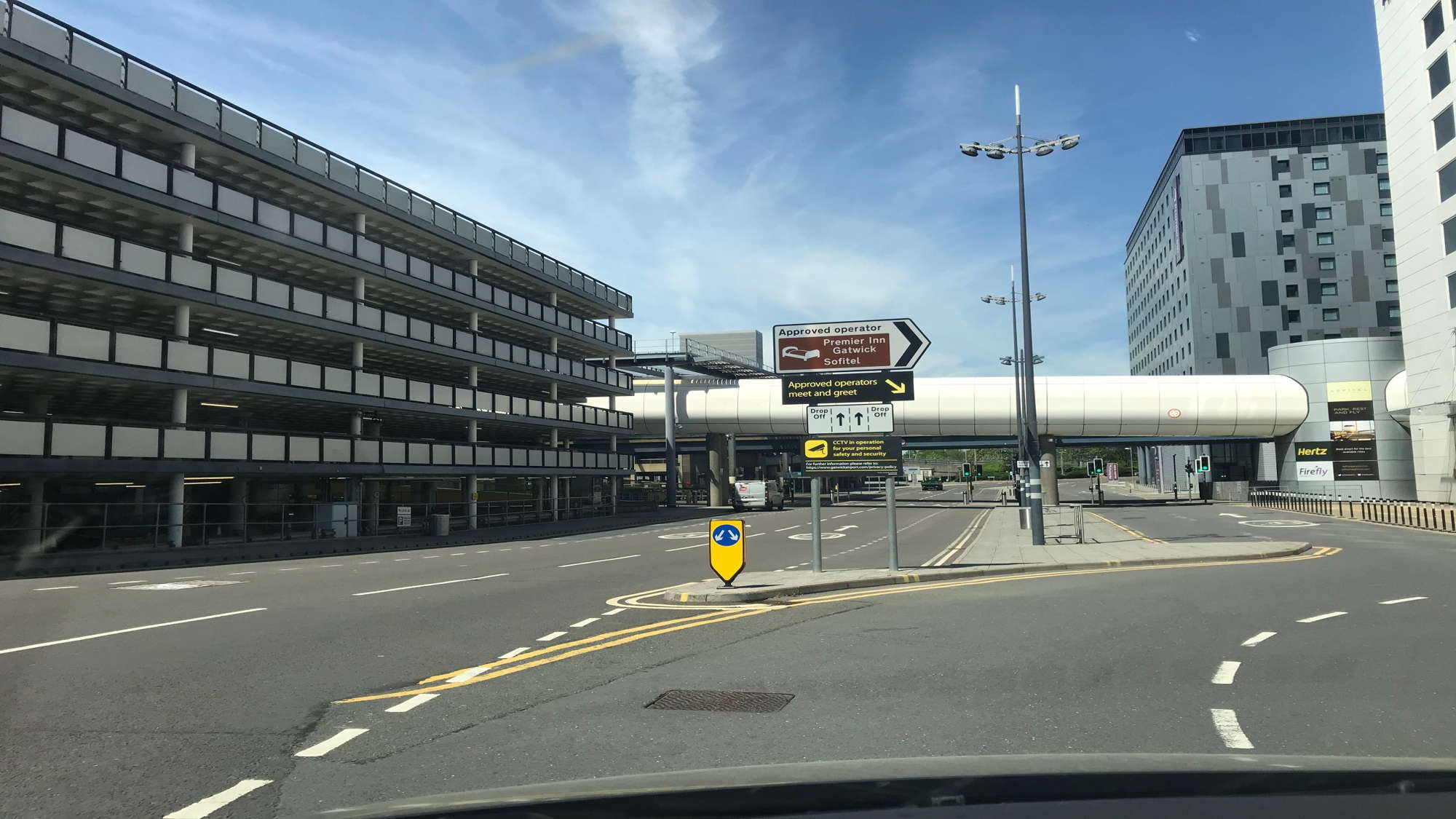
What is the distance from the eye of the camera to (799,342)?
17.0 m

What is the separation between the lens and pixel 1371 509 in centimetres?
3903

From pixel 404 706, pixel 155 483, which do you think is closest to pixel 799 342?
pixel 404 706

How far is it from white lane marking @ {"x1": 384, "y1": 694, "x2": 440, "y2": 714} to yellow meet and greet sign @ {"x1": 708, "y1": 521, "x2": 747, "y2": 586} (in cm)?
676

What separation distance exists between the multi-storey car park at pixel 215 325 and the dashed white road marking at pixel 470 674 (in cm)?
2172

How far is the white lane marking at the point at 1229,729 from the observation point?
5.39m

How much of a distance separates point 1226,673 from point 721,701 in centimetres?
424

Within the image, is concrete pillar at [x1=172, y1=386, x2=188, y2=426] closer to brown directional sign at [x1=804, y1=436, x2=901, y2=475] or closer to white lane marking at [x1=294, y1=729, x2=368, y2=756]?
brown directional sign at [x1=804, y1=436, x2=901, y2=475]

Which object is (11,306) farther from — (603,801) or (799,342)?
(603,801)

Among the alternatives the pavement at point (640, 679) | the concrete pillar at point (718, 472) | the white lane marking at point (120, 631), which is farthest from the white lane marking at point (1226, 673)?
the concrete pillar at point (718, 472)

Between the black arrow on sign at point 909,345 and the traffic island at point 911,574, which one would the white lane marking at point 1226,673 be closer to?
the traffic island at point 911,574

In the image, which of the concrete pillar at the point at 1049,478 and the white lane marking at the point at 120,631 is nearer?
the white lane marking at the point at 120,631

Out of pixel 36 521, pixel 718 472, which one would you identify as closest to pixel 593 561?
pixel 36 521

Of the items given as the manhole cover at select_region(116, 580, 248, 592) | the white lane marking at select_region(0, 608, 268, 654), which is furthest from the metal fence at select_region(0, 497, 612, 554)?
the white lane marking at select_region(0, 608, 268, 654)

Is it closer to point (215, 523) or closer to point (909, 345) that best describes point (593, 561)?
point (909, 345)
